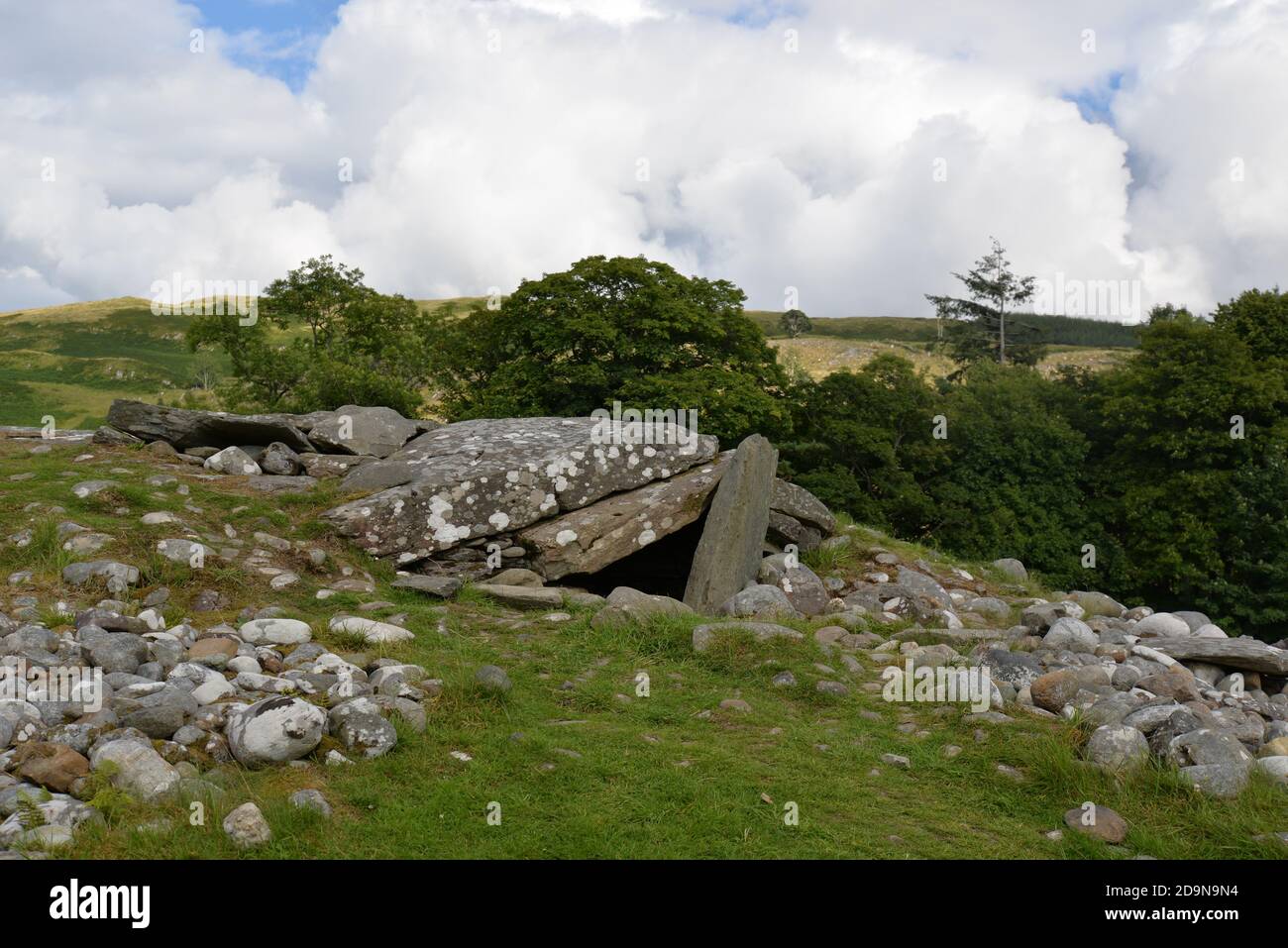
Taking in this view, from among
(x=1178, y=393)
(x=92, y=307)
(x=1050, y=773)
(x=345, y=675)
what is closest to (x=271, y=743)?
(x=345, y=675)

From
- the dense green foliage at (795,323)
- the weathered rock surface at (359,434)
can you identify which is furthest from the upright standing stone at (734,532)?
the dense green foliage at (795,323)

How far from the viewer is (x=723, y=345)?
28812 millimetres

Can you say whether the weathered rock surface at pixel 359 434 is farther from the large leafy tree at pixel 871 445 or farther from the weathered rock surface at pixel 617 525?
the large leafy tree at pixel 871 445

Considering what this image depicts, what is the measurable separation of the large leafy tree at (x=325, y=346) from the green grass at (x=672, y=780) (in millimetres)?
18388

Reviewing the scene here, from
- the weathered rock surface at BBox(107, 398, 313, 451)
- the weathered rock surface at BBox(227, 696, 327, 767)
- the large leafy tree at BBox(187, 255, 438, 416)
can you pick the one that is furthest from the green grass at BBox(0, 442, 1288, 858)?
the large leafy tree at BBox(187, 255, 438, 416)

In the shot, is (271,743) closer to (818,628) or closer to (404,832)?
(404,832)

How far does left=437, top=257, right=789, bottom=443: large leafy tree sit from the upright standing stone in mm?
8960

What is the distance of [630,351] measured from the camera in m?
25.9

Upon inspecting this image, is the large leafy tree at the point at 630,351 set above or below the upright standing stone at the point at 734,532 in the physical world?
above

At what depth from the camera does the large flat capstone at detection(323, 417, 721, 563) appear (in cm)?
1346

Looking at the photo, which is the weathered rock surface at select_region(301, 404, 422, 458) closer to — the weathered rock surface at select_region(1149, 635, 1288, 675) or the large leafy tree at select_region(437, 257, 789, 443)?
the large leafy tree at select_region(437, 257, 789, 443)

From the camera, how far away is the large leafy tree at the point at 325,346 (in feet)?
93.1
